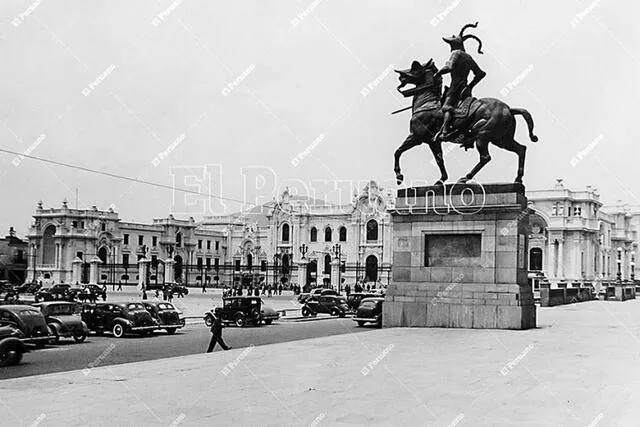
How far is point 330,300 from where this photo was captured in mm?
36062

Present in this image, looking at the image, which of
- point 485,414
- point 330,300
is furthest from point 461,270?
point 330,300

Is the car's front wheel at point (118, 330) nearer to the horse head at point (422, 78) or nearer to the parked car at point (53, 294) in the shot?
the horse head at point (422, 78)

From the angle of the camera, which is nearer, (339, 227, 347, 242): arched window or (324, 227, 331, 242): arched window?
(339, 227, 347, 242): arched window

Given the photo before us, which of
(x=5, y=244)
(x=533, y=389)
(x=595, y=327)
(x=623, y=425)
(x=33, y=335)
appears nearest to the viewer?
(x=623, y=425)

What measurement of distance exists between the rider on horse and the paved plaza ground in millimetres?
7871

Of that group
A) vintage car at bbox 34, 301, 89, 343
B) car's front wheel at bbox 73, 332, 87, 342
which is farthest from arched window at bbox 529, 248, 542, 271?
car's front wheel at bbox 73, 332, 87, 342

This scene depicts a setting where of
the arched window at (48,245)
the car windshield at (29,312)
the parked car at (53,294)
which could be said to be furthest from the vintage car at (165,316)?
the arched window at (48,245)

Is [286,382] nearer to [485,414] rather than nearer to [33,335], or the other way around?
[485,414]

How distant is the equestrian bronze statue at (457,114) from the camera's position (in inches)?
866

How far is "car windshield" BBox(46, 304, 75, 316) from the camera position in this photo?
869 inches

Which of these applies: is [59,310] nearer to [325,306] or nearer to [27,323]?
[27,323]

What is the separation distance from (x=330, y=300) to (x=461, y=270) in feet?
49.2

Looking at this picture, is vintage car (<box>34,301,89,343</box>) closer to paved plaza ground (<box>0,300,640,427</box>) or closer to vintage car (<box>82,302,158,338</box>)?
vintage car (<box>82,302,158,338</box>)

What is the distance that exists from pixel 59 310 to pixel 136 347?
13.3ft
